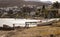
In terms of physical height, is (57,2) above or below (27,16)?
above

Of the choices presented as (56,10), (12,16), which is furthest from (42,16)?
(12,16)

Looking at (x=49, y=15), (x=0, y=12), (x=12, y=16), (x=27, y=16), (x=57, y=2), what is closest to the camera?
(x=49, y=15)

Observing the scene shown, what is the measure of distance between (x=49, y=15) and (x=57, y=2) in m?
4.15

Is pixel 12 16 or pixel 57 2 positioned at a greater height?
pixel 57 2

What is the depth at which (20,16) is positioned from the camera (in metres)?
53.1

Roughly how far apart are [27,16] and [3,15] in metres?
9.09

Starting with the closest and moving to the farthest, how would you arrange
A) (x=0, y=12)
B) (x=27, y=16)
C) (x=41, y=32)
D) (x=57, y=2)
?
1. (x=41, y=32)
2. (x=57, y=2)
3. (x=27, y=16)
4. (x=0, y=12)

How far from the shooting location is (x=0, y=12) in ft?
189

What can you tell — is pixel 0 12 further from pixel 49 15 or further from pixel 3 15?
pixel 49 15

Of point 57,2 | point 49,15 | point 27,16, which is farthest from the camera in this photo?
point 27,16

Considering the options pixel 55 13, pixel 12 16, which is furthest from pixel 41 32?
pixel 12 16

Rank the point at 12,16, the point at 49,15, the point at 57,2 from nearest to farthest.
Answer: the point at 49,15, the point at 57,2, the point at 12,16

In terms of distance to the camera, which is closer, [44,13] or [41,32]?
[41,32]

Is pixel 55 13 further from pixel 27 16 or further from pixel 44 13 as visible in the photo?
pixel 27 16
